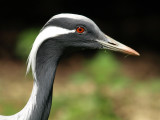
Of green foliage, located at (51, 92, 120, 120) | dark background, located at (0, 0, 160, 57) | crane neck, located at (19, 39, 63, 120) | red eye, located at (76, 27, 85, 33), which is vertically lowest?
green foliage, located at (51, 92, 120, 120)

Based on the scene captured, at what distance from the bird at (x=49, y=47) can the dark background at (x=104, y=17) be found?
7093 millimetres

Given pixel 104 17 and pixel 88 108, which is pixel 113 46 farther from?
pixel 104 17

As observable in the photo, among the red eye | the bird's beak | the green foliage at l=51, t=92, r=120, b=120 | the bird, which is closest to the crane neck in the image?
the bird

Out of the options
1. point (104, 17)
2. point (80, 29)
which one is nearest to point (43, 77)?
point (80, 29)

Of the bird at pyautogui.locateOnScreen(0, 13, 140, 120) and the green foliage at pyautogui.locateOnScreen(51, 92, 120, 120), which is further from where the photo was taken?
the green foliage at pyautogui.locateOnScreen(51, 92, 120, 120)

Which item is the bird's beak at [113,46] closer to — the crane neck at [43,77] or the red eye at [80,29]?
the red eye at [80,29]

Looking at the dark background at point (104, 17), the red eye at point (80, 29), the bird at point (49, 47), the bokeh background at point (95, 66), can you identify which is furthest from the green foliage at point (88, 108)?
the dark background at point (104, 17)

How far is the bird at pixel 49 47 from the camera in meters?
4.45

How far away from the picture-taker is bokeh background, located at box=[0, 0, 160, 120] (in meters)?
7.38

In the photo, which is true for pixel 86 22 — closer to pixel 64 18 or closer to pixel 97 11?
pixel 64 18

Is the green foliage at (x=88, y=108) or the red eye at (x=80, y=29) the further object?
the green foliage at (x=88, y=108)

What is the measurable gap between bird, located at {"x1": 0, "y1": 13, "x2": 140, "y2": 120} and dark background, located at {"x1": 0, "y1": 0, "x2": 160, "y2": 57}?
23.3 feet

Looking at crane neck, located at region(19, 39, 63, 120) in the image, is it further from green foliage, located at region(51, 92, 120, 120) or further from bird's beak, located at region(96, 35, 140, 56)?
green foliage, located at region(51, 92, 120, 120)

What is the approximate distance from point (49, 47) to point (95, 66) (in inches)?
115
